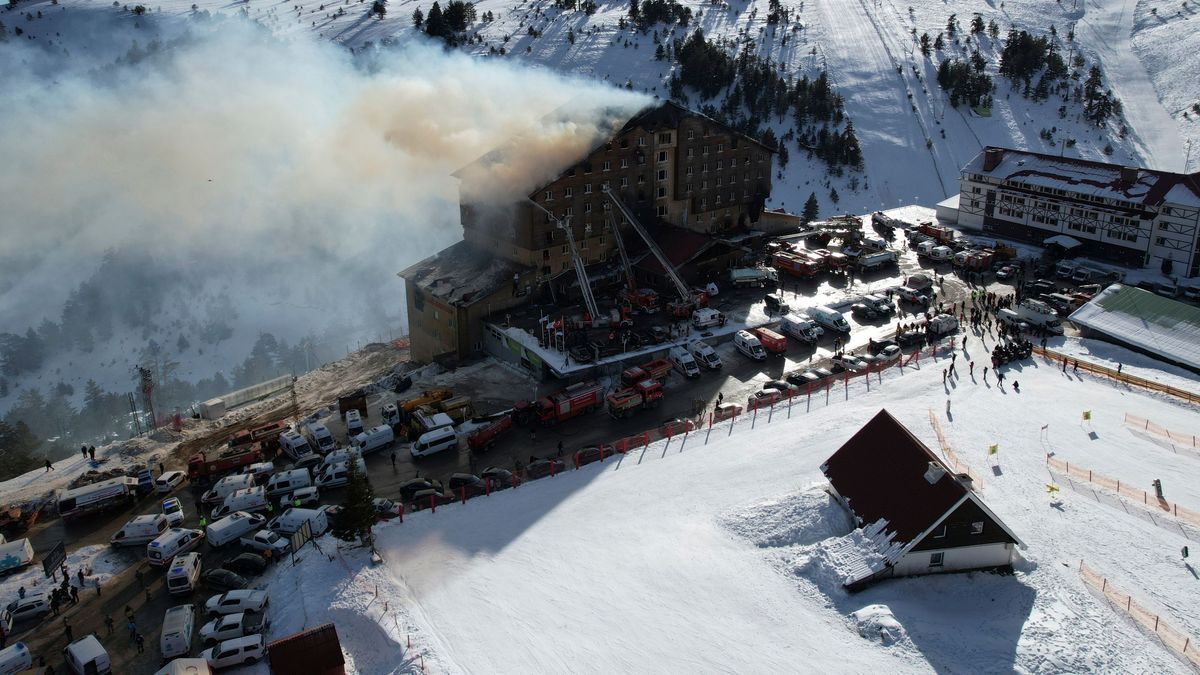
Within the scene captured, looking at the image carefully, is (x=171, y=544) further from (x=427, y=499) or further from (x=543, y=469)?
(x=543, y=469)

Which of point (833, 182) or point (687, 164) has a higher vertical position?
point (687, 164)

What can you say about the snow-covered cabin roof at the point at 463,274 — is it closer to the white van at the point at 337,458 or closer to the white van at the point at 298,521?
the white van at the point at 337,458

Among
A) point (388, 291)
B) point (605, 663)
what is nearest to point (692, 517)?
point (605, 663)

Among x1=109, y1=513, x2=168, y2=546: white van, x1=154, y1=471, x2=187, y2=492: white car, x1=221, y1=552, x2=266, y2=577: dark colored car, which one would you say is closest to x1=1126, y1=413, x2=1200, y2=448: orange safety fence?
x1=221, y1=552, x2=266, y2=577: dark colored car

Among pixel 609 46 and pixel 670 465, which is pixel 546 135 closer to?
pixel 670 465

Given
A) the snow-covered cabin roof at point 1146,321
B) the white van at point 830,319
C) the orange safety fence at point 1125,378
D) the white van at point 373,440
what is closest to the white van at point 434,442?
the white van at point 373,440

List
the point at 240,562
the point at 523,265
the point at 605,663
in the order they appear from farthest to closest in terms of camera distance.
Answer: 1. the point at 523,265
2. the point at 240,562
3. the point at 605,663

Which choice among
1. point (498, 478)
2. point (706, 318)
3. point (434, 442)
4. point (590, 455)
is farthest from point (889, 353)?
point (434, 442)
